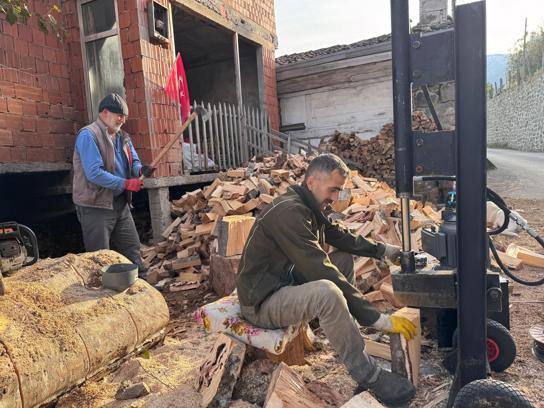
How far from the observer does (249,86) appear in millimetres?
10586

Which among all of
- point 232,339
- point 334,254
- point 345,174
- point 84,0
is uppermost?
point 84,0

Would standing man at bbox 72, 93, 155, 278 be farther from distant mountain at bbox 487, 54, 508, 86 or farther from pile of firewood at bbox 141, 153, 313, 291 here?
distant mountain at bbox 487, 54, 508, 86

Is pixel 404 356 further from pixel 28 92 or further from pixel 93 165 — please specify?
pixel 28 92

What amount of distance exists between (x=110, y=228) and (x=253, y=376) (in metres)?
2.51

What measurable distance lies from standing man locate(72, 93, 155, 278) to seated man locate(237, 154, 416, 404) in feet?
7.20

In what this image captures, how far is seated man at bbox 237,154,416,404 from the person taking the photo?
2.32m

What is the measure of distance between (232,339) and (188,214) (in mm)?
3819

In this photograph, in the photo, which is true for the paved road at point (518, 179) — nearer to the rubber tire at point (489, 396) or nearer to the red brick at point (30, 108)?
the rubber tire at point (489, 396)

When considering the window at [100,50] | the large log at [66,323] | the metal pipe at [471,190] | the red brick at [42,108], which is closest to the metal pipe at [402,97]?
the metal pipe at [471,190]

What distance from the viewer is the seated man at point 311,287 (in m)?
2.32

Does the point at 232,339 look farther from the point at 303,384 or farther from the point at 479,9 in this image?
the point at 479,9

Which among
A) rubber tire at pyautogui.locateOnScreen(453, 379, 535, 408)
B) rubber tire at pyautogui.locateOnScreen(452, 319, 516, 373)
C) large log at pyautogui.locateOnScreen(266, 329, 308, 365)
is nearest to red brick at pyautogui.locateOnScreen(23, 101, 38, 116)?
large log at pyautogui.locateOnScreen(266, 329, 308, 365)

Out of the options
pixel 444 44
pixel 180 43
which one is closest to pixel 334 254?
pixel 444 44

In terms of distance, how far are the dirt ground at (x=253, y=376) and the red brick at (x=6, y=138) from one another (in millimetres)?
3818
